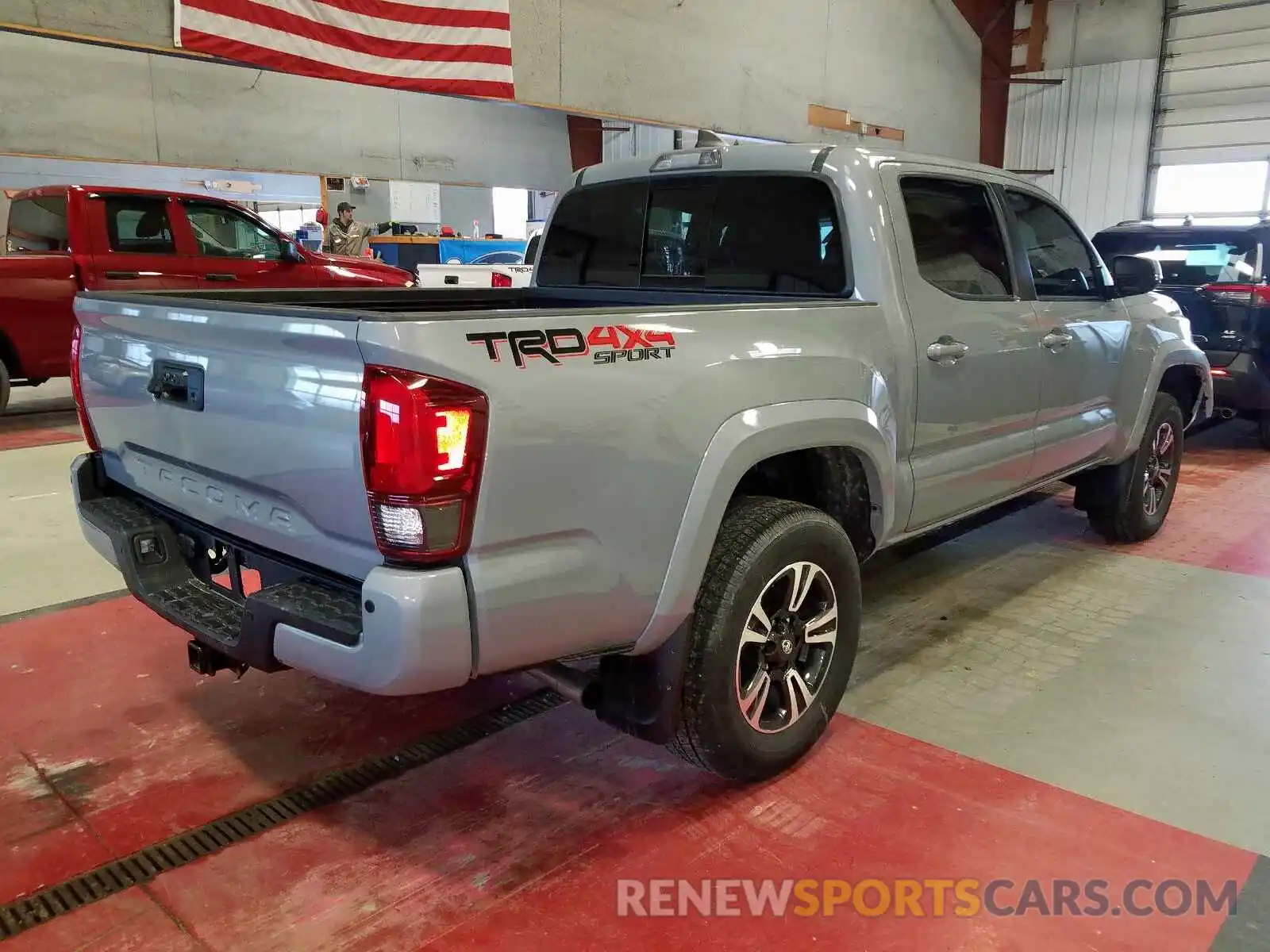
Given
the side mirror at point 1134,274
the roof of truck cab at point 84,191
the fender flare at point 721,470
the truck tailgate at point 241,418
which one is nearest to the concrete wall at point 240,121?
the roof of truck cab at point 84,191

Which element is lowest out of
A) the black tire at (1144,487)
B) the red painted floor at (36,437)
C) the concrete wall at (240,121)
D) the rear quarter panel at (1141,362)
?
the red painted floor at (36,437)

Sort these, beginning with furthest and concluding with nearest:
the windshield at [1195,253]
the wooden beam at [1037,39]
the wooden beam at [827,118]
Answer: the wooden beam at [1037,39] < the wooden beam at [827,118] < the windshield at [1195,253]

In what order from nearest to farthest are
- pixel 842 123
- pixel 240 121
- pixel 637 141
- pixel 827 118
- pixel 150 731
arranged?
1. pixel 150 731
2. pixel 240 121
3. pixel 827 118
4. pixel 842 123
5. pixel 637 141

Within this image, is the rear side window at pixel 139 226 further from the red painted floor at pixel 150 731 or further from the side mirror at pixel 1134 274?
the side mirror at pixel 1134 274

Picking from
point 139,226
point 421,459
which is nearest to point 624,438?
point 421,459

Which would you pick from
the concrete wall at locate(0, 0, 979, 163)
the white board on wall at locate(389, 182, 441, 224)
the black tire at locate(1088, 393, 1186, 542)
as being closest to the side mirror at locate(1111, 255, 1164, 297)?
the black tire at locate(1088, 393, 1186, 542)

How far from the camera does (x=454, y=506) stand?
1.81 m

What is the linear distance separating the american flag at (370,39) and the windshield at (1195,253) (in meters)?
5.75

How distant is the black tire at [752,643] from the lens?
2338 mm

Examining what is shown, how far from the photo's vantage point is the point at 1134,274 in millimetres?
4062

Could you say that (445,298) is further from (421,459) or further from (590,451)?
(421,459)

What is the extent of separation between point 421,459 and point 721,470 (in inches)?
30.0

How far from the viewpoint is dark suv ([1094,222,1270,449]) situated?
6766 mm

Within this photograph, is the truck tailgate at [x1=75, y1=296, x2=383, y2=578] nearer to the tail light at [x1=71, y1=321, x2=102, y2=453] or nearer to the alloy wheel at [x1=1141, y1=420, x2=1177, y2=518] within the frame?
the tail light at [x1=71, y1=321, x2=102, y2=453]
